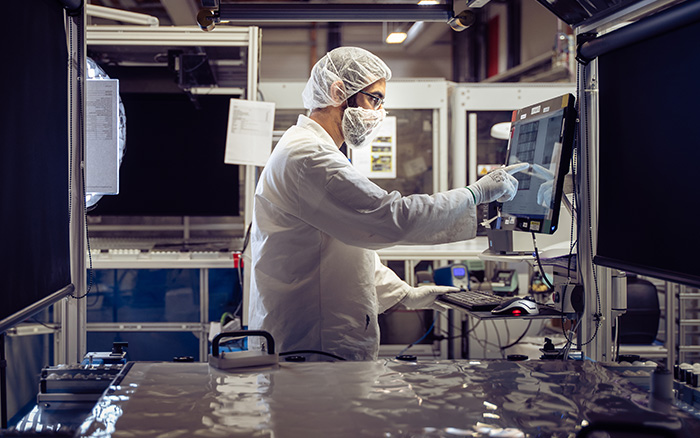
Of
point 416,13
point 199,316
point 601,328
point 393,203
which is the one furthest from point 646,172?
point 199,316

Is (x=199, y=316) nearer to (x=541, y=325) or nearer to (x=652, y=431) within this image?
(x=541, y=325)

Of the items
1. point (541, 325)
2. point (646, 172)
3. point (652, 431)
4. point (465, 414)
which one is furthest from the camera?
point (541, 325)

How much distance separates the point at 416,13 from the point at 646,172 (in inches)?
31.0

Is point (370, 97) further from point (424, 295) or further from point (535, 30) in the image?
point (535, 30)

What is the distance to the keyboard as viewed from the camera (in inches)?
64.9

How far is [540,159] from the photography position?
5.67ft

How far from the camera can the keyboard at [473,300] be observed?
5.41 ft

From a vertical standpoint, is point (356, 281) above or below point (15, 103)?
below

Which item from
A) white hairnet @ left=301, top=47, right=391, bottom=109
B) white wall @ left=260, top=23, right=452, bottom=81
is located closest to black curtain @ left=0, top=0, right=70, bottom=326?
white hairnet @ left=301, top=47, right=391, bottom=109

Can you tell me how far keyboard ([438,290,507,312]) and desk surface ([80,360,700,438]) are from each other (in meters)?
0.45

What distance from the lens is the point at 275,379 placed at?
1.07m

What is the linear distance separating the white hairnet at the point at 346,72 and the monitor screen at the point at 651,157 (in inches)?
27.1

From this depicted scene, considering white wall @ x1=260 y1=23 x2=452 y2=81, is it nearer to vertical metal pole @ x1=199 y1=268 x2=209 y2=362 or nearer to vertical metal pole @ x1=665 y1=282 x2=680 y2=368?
vertical metal pole @ x1=199 y1=268 x2=209 y2=362

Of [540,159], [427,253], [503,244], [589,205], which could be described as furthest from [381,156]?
[589,205]
